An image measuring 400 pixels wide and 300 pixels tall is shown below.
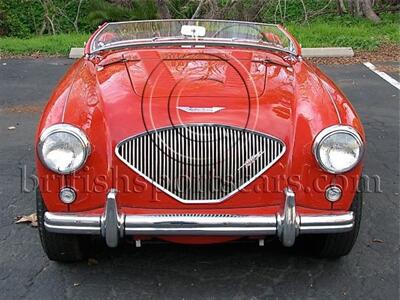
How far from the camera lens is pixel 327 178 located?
9.71 ft

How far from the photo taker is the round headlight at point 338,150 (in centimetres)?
294

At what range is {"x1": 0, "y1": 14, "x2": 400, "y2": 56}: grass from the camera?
9789 millimetres

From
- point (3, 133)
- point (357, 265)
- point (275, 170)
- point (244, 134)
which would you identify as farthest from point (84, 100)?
point (3, 133)

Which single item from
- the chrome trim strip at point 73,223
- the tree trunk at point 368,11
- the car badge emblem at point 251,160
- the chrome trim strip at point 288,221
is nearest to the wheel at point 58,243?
the chrome trim strip at point 73,223

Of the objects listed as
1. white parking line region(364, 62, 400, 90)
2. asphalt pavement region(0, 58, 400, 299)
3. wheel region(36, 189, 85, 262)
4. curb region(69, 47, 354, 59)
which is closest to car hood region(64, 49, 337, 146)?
wheel region(36, 189, 85, 262)

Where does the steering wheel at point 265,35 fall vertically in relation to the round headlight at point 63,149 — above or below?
above

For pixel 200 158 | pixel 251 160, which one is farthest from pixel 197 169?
pixel 251 160

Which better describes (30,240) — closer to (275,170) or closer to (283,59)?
(275,170)

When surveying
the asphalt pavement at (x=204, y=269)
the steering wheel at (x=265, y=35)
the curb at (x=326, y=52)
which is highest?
the steering wheel at (x=265, y=35)

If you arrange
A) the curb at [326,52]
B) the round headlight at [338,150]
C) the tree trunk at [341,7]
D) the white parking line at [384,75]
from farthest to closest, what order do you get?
the tree trunk at [341,7] < the curb at [326,52] < the white parking line at [384,75] < the round headlight at [338,150]

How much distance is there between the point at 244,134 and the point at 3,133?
11.5 ft

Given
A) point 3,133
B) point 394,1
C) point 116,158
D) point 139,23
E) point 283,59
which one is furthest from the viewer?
point 394,1

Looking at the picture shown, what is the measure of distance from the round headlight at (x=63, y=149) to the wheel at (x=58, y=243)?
28cm

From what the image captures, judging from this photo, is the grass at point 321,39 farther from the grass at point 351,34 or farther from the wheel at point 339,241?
the wheel at point 339,241
